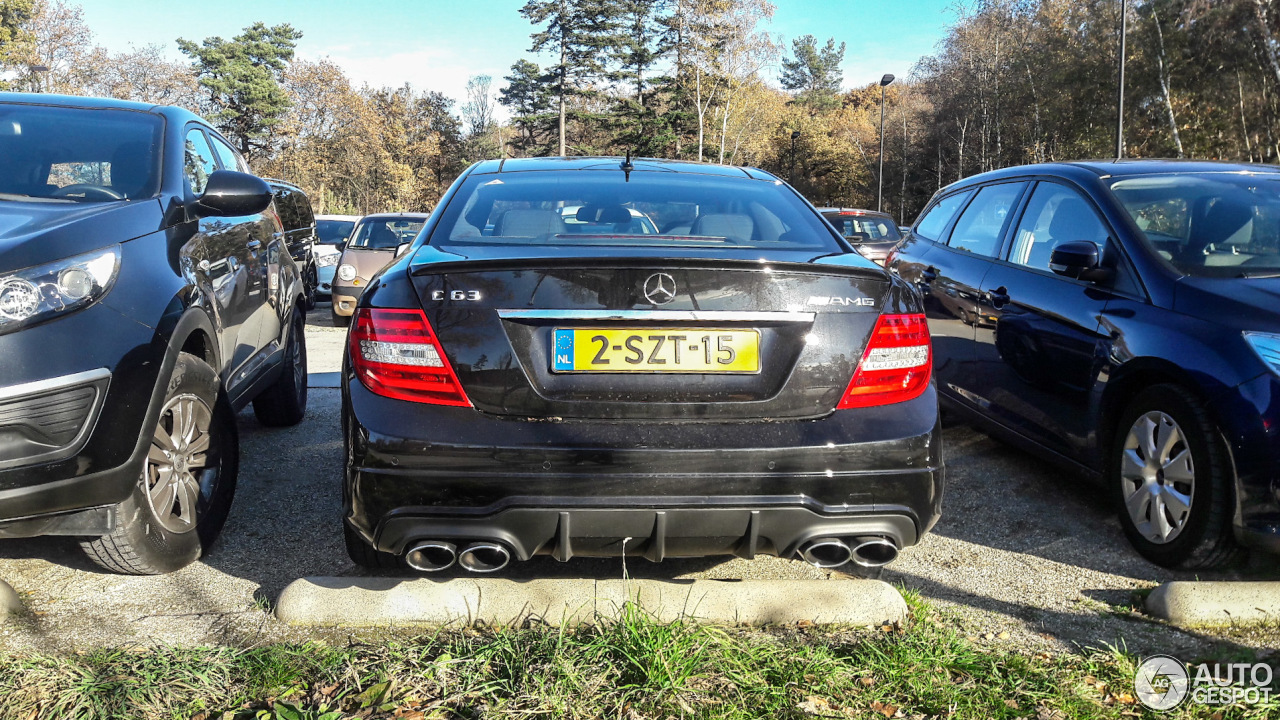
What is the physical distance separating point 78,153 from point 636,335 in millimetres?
2864

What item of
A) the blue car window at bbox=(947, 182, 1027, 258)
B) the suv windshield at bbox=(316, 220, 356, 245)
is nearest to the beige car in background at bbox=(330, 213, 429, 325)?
the suv windshield at bbox=(316, 220, 356, 245)

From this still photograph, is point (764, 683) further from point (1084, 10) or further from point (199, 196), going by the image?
point (1084, 10)

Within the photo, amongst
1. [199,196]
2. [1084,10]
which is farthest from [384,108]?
[199,196]

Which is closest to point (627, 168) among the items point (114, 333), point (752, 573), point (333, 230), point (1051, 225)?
point (752, 573)

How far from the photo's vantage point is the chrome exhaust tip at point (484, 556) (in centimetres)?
251

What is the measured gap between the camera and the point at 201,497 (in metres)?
3.49

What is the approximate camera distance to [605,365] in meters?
2.50

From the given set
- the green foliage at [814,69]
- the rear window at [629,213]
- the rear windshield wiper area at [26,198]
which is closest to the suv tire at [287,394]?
the rear windshield wiper area at [26,198]

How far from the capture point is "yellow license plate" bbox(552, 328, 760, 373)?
2.50 meters

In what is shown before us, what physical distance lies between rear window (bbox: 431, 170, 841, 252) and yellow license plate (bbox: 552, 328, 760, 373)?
1.11 feet

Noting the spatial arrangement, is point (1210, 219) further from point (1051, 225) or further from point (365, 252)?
point (365, 252)

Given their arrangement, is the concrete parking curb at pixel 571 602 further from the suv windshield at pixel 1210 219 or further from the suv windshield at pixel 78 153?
the suv windshield at pixel 1210 219

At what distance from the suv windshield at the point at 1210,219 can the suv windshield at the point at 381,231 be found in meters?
11.6

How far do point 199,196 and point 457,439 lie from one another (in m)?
2.20
